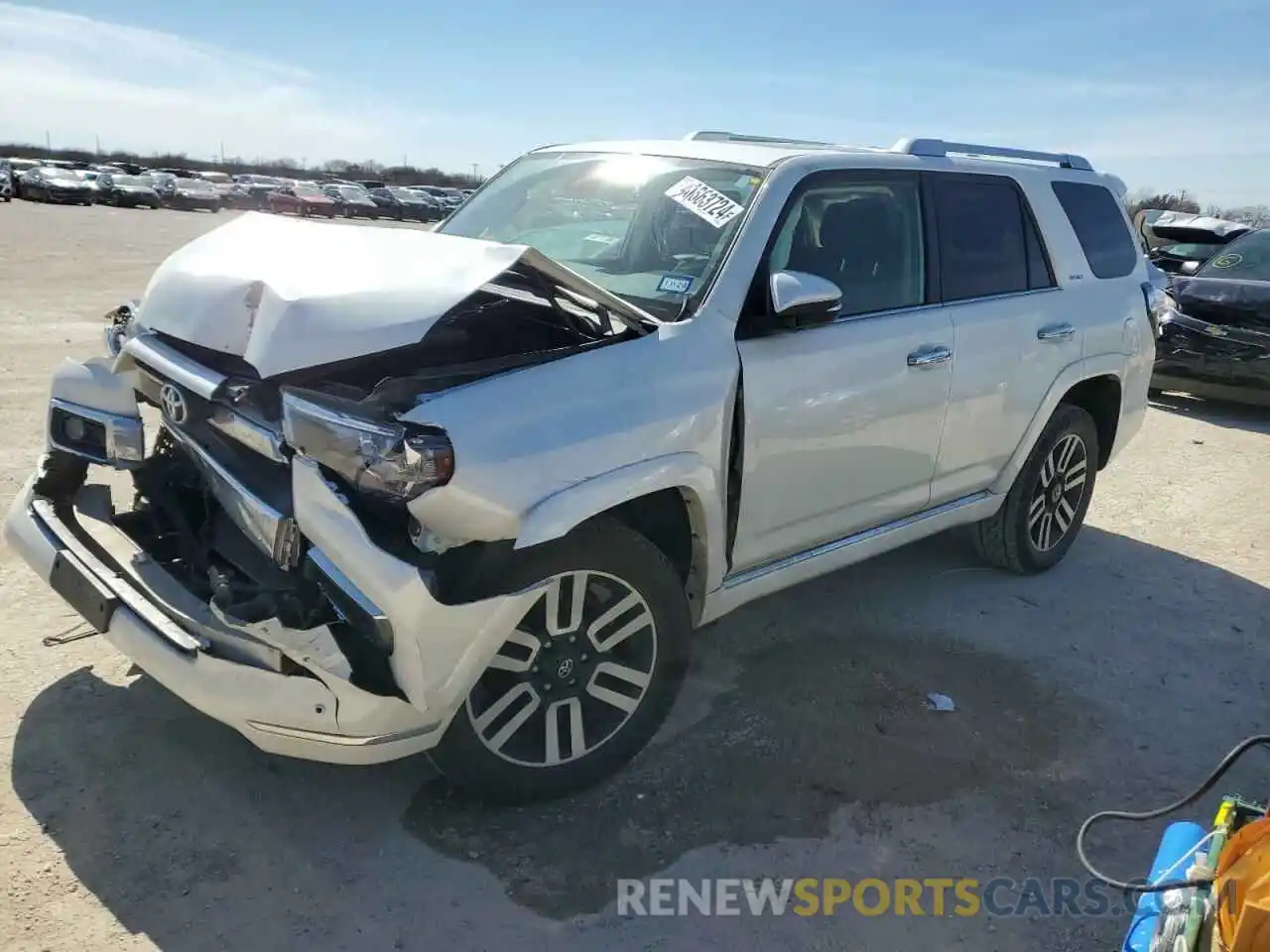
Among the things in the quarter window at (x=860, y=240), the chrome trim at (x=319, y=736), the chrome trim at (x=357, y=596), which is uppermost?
the quarter window at (x=860, y=240)

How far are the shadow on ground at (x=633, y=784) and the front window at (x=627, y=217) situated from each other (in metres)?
1.54

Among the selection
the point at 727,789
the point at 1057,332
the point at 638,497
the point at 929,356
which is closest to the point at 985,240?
the point at 1057,332

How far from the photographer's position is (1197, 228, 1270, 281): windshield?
9617mm

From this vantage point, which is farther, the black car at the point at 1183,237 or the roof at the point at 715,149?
the black car at the point at 1183,237

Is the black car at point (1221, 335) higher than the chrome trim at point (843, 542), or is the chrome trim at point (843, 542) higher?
the black car at point (1221, 335)

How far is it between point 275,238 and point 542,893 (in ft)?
7.22

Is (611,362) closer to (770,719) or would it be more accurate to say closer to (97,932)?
(770,719)

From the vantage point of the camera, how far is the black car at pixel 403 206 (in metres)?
49.7

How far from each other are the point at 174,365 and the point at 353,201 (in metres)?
48.5

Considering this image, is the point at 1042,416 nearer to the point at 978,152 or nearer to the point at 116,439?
the point at 978,152

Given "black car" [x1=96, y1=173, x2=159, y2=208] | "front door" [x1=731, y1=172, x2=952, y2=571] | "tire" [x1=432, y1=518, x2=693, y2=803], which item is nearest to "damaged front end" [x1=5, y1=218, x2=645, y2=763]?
"tire" [x1=432, y1=518, x2=693, y2=803]

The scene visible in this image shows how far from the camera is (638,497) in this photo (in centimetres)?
299

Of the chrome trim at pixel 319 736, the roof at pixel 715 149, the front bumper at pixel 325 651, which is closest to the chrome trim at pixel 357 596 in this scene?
the front bumper at pixel 325 651

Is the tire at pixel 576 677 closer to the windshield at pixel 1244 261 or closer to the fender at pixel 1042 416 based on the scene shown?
the fender at pixel 1042 416
